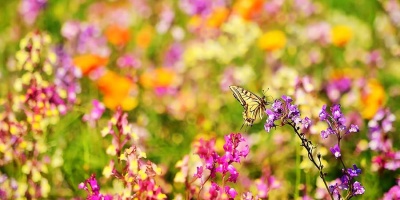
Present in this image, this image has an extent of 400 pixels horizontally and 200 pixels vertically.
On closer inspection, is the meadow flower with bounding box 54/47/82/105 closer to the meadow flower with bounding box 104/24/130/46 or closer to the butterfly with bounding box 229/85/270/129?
the meadow flower with bounding box 104/24/130/46

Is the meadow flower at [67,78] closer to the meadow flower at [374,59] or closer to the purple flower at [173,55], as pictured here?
the purple flower at [173,55]

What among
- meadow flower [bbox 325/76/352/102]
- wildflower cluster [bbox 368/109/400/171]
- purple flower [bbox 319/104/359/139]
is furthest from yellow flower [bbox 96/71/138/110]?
Result: purple flower [bbox 319/104/359/139]

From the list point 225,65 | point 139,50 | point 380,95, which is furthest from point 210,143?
point 139,50

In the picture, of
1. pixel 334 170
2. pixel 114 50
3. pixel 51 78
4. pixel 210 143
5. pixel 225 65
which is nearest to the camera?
pixel 210 143

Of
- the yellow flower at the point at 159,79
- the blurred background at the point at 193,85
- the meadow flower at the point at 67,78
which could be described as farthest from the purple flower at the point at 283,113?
the yellow flower at the point at 159,79

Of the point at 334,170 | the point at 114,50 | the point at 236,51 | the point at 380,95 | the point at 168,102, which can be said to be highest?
the point at 114,50

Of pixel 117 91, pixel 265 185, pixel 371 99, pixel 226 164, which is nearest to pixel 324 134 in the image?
pixel 226 164

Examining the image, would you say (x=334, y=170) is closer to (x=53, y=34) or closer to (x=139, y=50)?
(x=139, y=50)
